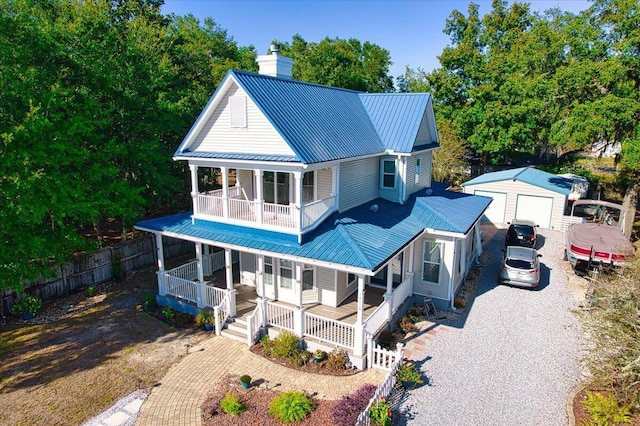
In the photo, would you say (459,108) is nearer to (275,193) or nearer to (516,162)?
(516,162)

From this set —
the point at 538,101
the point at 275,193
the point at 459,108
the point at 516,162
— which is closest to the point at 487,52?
the point at 459,108

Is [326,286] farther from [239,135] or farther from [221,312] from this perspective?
[239,135]

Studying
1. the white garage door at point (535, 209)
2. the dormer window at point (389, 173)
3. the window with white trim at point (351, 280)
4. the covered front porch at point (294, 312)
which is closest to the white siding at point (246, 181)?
the covered front porch at point (294, 312)

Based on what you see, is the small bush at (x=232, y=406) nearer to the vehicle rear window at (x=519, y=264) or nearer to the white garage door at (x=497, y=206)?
the vehicle rear window at (x=519, y=264)

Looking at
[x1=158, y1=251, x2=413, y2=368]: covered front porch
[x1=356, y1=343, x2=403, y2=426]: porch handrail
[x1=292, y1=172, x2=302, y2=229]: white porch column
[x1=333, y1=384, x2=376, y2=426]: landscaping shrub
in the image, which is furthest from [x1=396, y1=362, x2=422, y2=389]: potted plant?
[x1=292, y1=172, x2=302, y2=229]: white porch column

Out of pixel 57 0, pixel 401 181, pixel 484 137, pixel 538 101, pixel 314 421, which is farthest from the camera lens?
pixel 484 137

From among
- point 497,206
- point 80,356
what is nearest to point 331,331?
point 80,356
